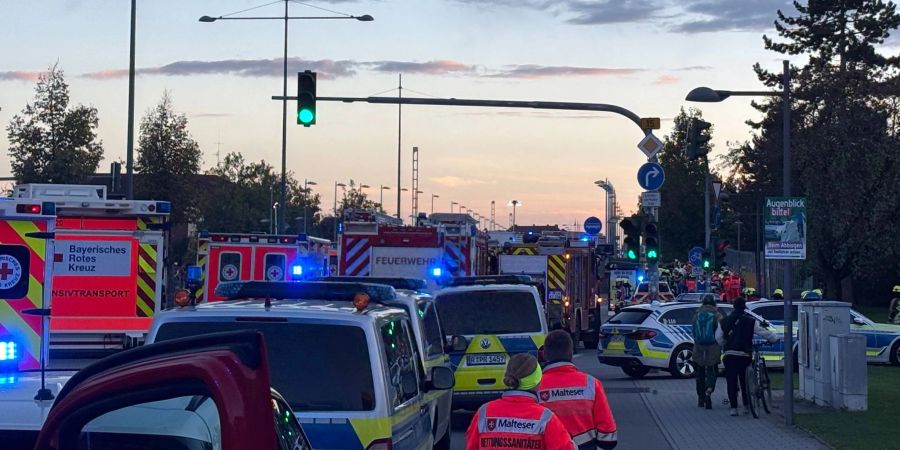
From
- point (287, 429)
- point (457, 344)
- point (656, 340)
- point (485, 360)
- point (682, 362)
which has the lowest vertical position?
point (682, 362)

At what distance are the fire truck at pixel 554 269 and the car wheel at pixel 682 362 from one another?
399 centimetres

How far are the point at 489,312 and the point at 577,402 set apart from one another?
10035 millimetres

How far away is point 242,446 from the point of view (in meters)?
3.03

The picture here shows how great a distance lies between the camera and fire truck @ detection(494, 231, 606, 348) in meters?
31.4

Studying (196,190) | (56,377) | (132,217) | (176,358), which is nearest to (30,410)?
(56,377)

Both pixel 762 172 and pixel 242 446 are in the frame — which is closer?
pixel 242 446

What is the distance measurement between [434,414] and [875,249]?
46216 millimetres

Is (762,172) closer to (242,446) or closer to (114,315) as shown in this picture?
(114,315)

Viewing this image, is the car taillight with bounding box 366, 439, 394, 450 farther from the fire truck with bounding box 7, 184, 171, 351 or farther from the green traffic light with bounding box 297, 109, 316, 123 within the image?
the green traffic light with bounding box 297, 109, 316, 123

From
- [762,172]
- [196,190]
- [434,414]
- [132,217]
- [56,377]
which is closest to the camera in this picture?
[56,377]

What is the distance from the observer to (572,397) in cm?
803

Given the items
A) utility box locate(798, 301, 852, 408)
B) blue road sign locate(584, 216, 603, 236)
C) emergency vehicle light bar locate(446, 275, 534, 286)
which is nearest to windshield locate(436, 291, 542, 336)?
emergency vehicle light bar locate(446, 275, 534, 286)

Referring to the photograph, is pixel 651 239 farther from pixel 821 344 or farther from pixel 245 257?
pixel 245 257

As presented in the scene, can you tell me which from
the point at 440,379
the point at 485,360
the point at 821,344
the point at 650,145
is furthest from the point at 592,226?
the point at 440,379
